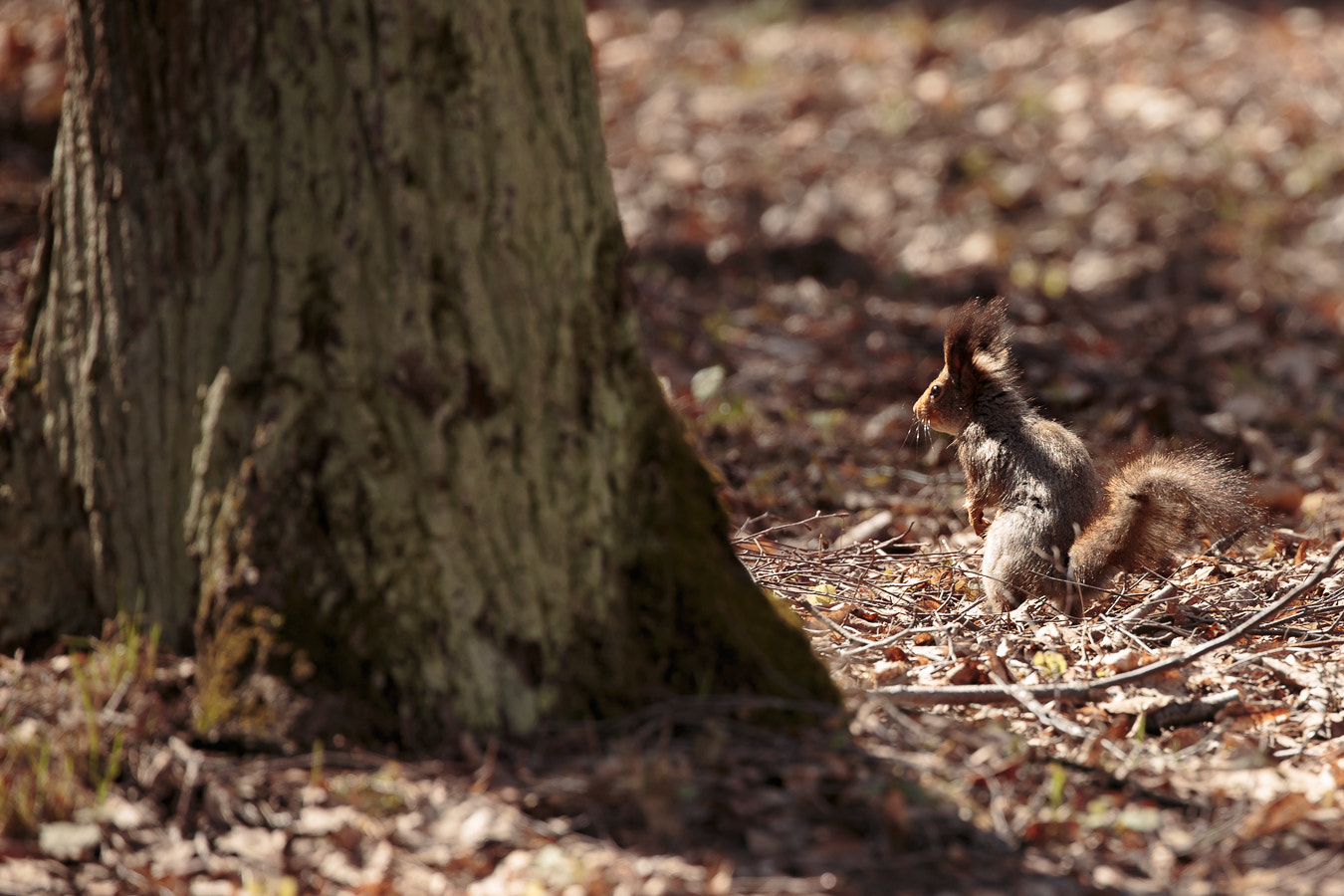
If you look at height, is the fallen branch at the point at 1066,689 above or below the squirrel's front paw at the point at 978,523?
below

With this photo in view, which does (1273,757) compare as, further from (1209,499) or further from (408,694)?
(408,694)

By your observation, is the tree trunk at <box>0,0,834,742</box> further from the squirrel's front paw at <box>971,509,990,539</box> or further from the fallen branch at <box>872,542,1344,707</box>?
the squirrel's front paw at <box>971,509,990,539</box>

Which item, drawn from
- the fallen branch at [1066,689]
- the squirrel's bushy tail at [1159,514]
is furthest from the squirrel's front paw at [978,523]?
the fallen branch at [1066,689]

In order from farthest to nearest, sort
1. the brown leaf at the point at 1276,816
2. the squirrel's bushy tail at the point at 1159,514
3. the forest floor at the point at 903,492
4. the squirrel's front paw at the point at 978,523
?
1. the squirrel's front paw at the point at 978,523
2. the squirrel's bushy tail at the point at 1159,514
3. the brown leaf at the point at 1276,816
4. the forest floor at the point at 903,492

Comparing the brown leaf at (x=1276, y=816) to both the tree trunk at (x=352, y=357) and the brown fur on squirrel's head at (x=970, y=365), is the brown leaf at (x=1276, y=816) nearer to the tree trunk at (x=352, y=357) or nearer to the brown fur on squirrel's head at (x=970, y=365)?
the tree trunk at (x=352, y=357)

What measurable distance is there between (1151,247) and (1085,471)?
19.7ft

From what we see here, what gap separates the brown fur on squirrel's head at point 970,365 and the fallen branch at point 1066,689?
4.99 ft

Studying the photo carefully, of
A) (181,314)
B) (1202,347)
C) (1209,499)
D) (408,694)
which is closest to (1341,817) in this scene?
(1209,499)

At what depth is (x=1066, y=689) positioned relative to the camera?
338 cm

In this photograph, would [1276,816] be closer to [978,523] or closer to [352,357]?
[978,523]

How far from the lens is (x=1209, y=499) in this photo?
404 centimetres

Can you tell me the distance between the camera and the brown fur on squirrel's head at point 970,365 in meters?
4.66

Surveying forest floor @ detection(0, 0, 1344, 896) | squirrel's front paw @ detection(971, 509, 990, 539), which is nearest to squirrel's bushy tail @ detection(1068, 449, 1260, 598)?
forest floor @ detection(0, 0, 1344, 896)

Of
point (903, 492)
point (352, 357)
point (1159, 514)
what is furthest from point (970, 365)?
point (352, 357)
